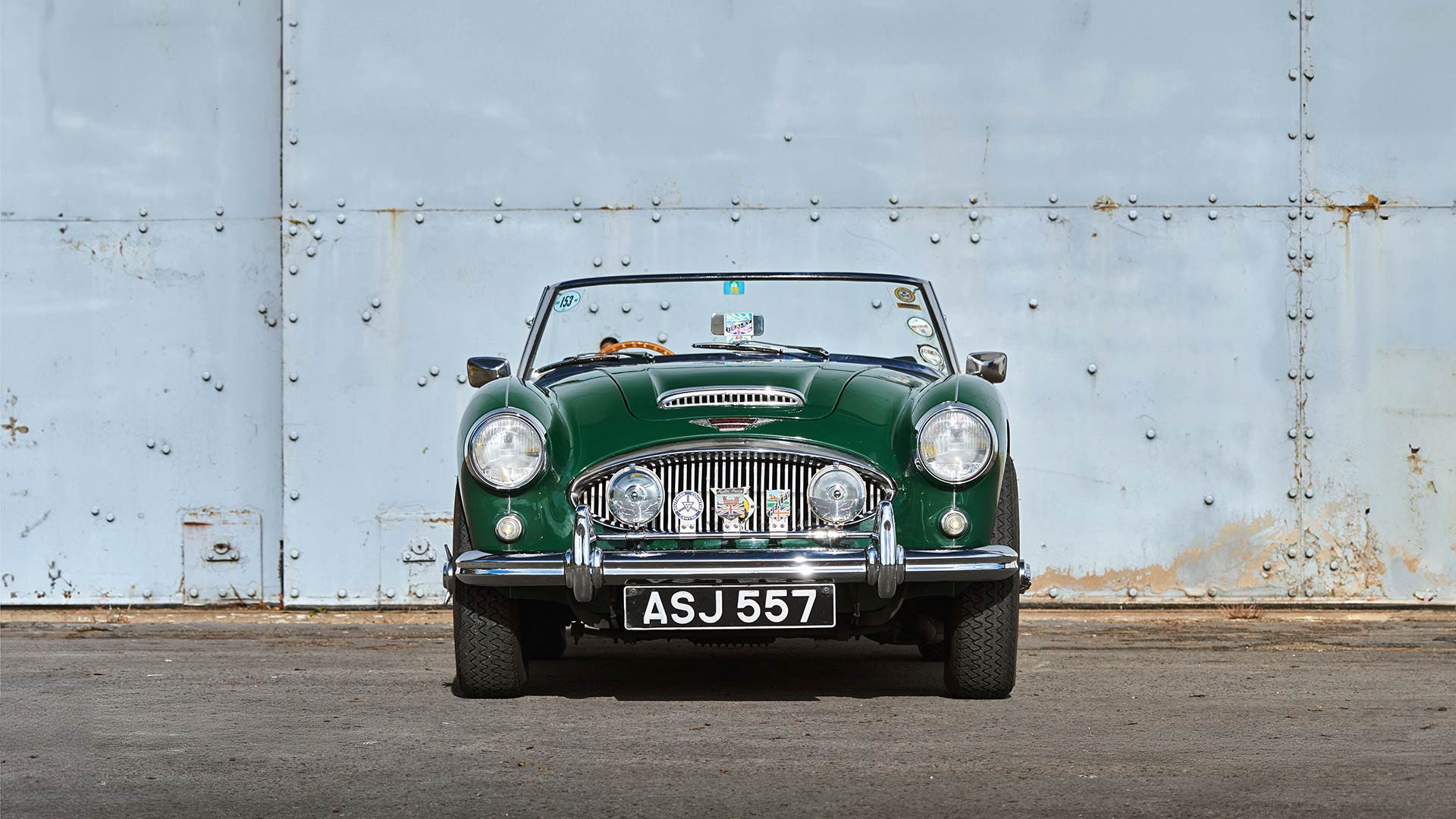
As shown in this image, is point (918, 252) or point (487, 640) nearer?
point (487, 640)

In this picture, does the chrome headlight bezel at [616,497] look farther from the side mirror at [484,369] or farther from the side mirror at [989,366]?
the side mirror at [989,366]

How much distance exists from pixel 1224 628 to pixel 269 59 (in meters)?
4.92

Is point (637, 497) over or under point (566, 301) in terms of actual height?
under

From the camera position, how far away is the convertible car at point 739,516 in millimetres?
4410

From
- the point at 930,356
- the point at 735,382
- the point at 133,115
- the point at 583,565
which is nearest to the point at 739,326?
the point at 930,356

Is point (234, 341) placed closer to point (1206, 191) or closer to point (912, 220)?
point (912, 220)

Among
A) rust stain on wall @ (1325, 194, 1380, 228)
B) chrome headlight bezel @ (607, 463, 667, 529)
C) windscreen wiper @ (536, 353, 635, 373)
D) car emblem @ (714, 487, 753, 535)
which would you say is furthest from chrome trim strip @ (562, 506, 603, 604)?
rust stain on wall @ (1325, 194, 1380, 228)

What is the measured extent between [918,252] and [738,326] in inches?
79.4

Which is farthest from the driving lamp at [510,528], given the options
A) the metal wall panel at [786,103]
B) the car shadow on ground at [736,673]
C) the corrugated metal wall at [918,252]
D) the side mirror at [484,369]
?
the metal wall panel at [786,103]

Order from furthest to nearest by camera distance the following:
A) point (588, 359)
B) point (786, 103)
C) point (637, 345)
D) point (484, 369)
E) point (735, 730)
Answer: point (786, 103) < point (637, 345) < point (588, 359) < point (484, 369) < point (735, 730)

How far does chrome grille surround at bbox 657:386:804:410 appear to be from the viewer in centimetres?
468

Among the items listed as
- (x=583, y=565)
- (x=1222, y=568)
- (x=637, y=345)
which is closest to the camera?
(x=583, y=565)

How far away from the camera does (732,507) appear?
4500 millimetres

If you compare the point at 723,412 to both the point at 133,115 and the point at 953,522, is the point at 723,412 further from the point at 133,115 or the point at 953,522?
the point at 133,115
